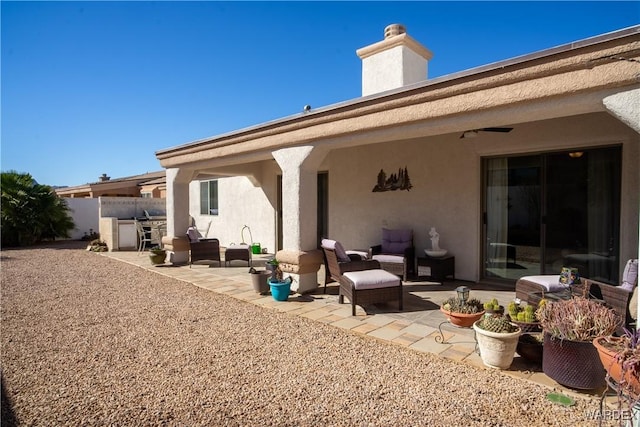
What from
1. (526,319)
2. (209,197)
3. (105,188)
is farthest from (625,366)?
(105,188)

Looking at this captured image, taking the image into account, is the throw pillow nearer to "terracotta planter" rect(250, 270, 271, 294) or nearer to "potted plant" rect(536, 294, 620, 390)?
"terracotta planter" rect(250, 270, 271, 294)

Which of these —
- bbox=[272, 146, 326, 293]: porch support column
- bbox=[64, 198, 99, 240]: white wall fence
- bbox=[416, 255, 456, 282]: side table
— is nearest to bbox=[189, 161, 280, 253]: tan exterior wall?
bbox=[272, 146, 326, 293]: porch support column

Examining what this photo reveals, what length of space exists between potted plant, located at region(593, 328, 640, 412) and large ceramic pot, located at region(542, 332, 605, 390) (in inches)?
11.5

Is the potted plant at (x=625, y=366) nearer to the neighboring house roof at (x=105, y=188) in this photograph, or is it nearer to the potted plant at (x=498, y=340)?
the potted plant at (x=498, y=340)

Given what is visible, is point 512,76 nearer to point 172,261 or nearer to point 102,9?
point 102,9

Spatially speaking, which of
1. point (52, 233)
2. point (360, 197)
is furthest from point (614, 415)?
point (52, 233)

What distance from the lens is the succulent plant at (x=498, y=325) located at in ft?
10.9

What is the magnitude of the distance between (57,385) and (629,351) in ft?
15.3

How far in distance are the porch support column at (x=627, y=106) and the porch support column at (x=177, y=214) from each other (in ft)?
29.4

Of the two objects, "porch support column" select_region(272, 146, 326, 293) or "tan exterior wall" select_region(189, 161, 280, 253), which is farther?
"tan exterior wall" select_region(189, 161, 280, 253)

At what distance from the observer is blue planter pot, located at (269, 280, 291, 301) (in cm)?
590

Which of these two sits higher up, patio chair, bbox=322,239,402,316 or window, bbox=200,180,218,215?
window, bbox=200,180,218,215

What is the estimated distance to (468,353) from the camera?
3.74 metres

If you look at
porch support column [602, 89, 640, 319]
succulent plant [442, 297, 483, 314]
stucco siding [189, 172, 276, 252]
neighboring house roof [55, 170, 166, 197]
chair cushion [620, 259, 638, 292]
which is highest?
neighboring house roof [55, 170, 166, 197]
